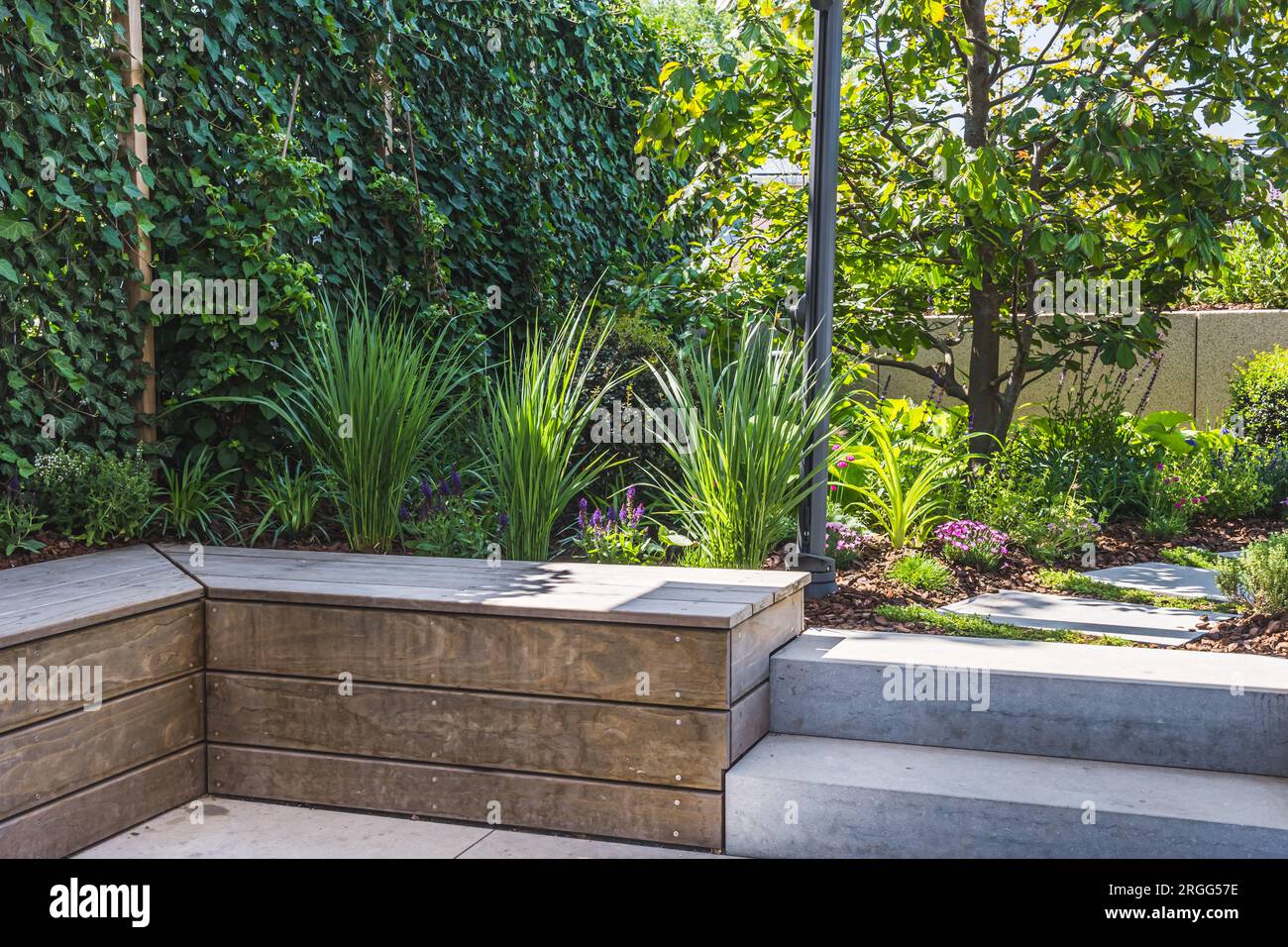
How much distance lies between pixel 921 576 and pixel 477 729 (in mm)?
1884

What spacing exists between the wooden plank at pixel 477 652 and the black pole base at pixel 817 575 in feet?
4.04

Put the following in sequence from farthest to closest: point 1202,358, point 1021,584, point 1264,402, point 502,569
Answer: point 1202,358, point 1264,402, point 1021,584, point 502,569

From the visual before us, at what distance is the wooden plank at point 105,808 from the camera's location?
7.78 ft

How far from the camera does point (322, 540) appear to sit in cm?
387

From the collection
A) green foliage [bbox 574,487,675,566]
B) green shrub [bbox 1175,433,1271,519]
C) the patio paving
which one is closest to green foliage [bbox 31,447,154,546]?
the patio paving

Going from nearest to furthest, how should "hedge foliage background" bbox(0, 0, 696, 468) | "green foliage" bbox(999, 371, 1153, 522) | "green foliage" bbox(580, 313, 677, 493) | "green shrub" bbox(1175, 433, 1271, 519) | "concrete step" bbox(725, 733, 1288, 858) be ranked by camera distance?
"concrete step" bbox(725, 733, 1288, 858)
"hedge foliage background" bbox(0, 0, 696, 468)
"green foliage" bbox(580, 313, 677, 493)
"green foliage" bbox(999, 371, 1153, 522)
"green shrub" bbox(1175, 433, 1271, 519)

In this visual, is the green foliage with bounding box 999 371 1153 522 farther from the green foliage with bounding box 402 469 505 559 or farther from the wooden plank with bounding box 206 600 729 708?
the wooden plank with bounding box 206 600 729 708

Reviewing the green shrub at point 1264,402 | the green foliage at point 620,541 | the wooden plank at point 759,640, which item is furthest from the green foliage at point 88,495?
the green shrub at point 1264,402

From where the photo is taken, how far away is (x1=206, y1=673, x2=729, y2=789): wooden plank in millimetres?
2543

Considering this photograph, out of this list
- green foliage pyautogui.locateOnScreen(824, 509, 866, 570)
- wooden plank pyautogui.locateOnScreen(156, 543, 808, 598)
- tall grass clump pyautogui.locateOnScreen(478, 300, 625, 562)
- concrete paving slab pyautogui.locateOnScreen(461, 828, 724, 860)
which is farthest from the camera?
green foliage pyautogui.locateOnScreen(824, 509, 866, 570)

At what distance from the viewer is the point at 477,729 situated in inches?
106

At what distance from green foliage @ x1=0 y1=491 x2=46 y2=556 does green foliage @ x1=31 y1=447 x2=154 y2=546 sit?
0.07 meters

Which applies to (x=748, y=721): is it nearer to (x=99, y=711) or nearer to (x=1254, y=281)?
(x=99, y=711)

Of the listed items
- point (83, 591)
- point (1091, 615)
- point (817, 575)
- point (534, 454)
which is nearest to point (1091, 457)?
point (1091, 615)
